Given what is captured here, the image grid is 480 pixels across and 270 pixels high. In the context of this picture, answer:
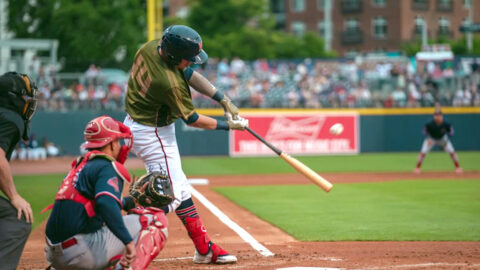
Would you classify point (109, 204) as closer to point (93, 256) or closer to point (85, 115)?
point (93, 256)

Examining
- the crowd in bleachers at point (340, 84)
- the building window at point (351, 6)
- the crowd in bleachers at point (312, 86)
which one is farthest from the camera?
the building window at point (351, 6)

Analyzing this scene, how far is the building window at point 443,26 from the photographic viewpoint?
60.8 meters

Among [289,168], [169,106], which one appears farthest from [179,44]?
[289,168]

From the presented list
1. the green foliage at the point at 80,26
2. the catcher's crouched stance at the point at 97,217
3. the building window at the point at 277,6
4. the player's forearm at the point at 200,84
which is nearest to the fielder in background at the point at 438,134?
the player's forearm at the point at 200,84

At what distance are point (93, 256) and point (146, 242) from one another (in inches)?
17.4

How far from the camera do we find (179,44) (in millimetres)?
6016

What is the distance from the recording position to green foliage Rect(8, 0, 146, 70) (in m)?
40.8

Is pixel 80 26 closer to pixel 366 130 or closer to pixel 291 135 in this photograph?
pixel 291 135

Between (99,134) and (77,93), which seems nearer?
(99,134)

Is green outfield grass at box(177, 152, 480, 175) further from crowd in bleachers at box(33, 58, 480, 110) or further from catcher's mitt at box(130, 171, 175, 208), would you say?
catcher's mitt at box(130, 171, 175, 208)

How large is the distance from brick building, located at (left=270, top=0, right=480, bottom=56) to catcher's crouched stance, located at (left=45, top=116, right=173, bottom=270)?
186ft

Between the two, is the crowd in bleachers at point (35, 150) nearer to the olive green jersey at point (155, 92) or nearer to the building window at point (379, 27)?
the olive green jersey at point (155, 92)

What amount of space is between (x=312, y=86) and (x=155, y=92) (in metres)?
23.4

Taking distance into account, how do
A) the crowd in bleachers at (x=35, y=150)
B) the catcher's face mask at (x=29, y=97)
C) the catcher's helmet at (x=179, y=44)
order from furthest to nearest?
the crowd in bleachers at (x=35, y=150) < the catcher's helmet at (x=179, y=44) < the catcher's face mask at (x=29, y=97)
